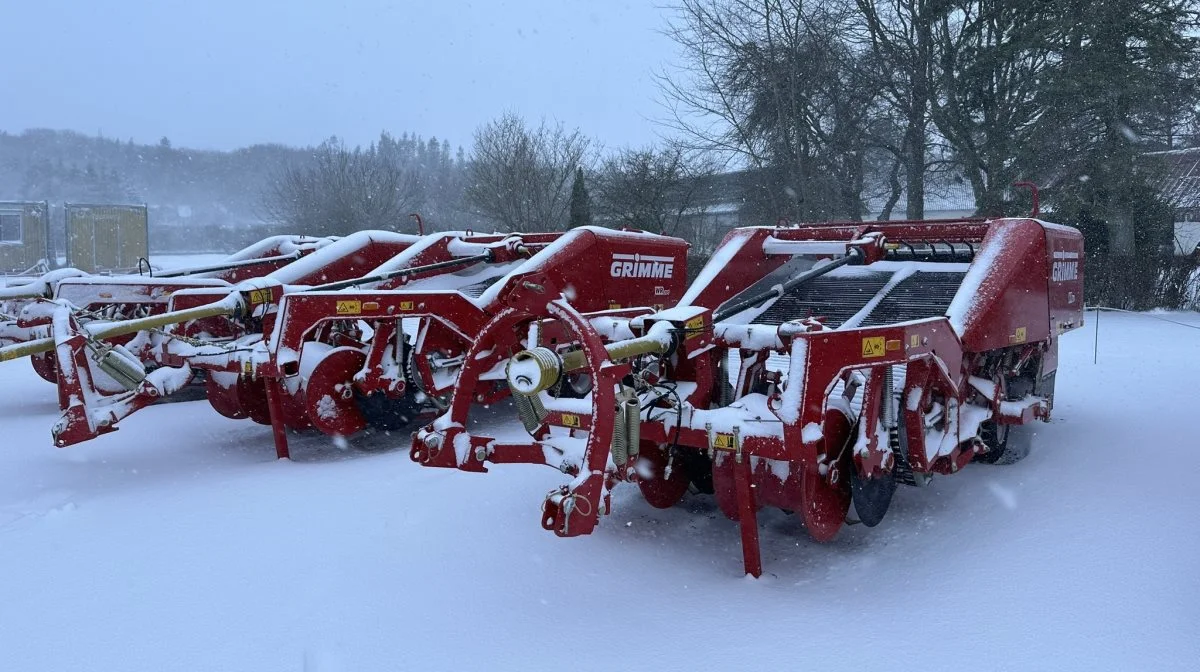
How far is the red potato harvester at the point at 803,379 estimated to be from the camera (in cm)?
329

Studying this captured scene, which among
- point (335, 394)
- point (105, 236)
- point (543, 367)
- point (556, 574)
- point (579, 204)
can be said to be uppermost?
point (579, 204)

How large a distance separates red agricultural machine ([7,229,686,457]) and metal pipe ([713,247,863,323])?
62 cm

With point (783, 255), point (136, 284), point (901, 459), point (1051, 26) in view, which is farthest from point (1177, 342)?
point (136, 284)

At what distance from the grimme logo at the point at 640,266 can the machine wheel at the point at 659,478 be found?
2.63 metres

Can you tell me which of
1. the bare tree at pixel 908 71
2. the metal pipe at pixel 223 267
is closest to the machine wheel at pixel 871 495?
the metal pipe at pixel 223 267

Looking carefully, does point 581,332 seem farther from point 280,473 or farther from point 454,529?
point 280,473

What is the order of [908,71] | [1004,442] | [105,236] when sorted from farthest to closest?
[105,236] → [908,71] → [1004,442]

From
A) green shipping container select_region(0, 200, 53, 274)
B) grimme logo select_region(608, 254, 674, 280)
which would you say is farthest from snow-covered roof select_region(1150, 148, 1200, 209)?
green shipping container select_region(0, 200, 53, 274)

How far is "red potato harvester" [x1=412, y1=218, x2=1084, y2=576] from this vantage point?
10.8ft

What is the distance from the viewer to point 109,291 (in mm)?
6719

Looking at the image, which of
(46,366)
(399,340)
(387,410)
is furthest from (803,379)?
(46,366)

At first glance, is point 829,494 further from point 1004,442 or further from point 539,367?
point 1004,442

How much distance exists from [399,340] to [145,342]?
2.17 meters

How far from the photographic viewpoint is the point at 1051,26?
16.8 meters
